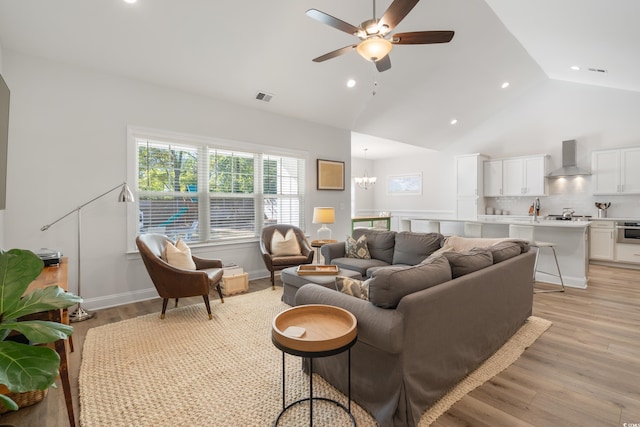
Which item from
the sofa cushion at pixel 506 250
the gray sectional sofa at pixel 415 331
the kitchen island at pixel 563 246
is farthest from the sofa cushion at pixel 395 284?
the kitchen island at pixel 563 246

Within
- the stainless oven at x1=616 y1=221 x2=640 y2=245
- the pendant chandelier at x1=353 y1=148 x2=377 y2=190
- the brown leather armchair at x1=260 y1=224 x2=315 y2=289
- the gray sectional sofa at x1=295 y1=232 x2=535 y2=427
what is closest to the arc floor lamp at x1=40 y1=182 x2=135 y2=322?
the brown leather armchair at x1=260 y1=224 x2=315 y2=289

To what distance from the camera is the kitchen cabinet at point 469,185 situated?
7.67 m

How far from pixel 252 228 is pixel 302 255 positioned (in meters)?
1.03

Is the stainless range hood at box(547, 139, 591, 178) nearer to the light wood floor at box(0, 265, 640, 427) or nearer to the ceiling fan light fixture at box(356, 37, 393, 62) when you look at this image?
the light wood floor at box(0, 265, 640, 427)

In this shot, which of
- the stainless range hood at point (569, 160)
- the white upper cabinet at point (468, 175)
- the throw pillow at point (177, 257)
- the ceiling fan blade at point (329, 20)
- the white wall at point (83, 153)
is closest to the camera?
the ceiling fan blade at point (329, 20)

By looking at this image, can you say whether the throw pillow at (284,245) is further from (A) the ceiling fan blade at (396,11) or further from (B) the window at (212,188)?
(A) the ceiling fan blade at (396,11)

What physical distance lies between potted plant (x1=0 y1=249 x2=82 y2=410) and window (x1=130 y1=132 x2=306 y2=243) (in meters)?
3.22

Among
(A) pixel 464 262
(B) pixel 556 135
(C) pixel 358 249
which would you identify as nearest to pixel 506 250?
(A) pixel 464 262

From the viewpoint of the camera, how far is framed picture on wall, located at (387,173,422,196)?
9.36 m

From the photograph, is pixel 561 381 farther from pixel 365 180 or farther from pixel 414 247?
pixel 365 180

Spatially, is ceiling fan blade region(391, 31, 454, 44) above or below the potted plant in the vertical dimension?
above

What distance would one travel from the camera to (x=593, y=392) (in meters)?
1.99

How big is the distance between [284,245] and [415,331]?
3.11 meters

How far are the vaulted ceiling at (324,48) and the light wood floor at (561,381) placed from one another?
2.93 metres
